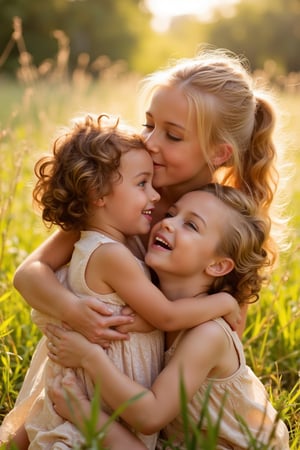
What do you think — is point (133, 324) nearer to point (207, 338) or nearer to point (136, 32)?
point (207, 338)

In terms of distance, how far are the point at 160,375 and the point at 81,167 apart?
0.74 metres

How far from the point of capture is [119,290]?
8.08 ft

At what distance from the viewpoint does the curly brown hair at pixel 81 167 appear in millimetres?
2486

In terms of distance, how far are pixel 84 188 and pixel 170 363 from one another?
654 millimetres

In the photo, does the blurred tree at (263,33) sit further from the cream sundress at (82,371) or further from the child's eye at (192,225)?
the cream sundress at (82,371)

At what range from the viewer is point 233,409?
2516 mm

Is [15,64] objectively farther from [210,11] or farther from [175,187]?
[175,187]

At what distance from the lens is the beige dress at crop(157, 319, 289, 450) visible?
250 cm

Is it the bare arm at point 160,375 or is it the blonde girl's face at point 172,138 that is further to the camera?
the blonde girl's face at point 172,138

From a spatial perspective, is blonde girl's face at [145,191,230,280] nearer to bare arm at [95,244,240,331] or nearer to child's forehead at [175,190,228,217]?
child's forehead at [175,190,228,217]

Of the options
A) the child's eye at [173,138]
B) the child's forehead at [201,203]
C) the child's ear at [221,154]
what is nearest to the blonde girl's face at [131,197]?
the child's forehead at [201,203]

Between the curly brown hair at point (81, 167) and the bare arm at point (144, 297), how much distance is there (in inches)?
7.8

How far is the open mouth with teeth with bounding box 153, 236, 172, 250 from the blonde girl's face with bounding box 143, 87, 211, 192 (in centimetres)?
28

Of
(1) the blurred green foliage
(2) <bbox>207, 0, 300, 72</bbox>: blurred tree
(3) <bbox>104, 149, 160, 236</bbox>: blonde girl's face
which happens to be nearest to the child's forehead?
(3) <bbox>104, 149, 160, 236</bbox>: blonde girl's face
